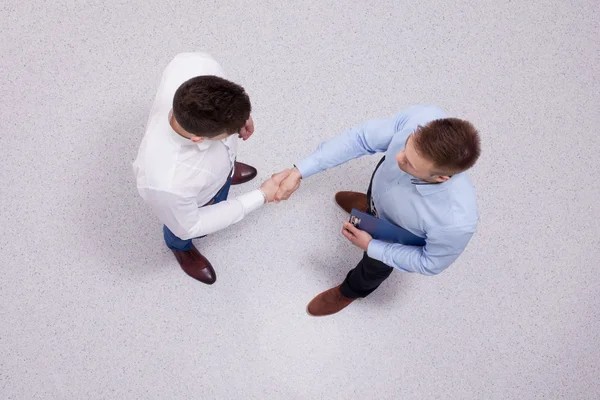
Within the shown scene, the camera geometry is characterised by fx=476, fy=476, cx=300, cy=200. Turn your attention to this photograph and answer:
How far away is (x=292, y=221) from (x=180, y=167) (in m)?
0.97

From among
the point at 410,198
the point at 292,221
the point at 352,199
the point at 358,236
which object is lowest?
the point at 292,221

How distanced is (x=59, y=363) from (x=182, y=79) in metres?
1.43

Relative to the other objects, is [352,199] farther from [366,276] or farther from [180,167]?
[180,167]

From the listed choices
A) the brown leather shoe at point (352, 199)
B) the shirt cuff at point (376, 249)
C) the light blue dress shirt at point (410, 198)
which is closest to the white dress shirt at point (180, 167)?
the light blue dress shirt at point (410, 198)

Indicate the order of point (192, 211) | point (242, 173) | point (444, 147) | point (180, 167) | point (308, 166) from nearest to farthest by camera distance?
point (444, 147)
point (180, 167)
point (192, 211)
point (308, 166)
point (242, 173)

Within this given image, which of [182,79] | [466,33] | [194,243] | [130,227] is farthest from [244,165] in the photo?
[466,33]

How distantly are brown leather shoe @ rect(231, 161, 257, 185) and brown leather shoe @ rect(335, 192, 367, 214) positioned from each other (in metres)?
0.42

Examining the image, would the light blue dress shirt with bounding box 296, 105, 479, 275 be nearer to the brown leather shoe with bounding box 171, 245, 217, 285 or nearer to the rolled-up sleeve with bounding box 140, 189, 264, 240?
the rolled-up sleeve with bounding box 140, 189, 264, 240

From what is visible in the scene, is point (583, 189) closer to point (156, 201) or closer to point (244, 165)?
point (244, 165)

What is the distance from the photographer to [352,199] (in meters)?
2.28

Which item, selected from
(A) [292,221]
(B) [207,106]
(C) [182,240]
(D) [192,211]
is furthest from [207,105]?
(A) [292,221]

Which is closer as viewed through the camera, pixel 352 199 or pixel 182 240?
pixel 182 240

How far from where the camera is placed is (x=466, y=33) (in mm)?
2576

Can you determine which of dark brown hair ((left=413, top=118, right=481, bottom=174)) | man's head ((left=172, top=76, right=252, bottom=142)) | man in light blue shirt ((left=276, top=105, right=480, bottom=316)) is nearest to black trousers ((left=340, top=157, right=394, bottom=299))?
man in light blue shirt ((left=276, top=105, right=480, bottom=316))
